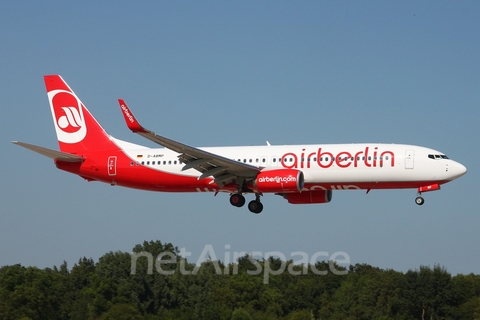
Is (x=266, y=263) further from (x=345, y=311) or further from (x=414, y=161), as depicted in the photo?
(x=414, y=161)

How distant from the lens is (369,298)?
4031 inches

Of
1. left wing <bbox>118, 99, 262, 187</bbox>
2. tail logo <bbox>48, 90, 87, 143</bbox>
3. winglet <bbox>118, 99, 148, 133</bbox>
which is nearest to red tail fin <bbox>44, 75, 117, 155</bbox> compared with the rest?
tail logo <bbox>48, 90, 87, 143</bbox>

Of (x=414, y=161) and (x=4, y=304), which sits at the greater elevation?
(x=414, y=161)

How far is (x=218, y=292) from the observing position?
104312 millimetres

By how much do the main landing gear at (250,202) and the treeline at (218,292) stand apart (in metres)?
31.7

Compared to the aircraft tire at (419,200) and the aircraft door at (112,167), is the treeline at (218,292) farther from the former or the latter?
the aircraft tire at (419,200)

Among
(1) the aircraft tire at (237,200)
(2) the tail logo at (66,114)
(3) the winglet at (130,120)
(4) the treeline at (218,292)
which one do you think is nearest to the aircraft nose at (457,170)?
(1) the aircraft tire at (237,200)

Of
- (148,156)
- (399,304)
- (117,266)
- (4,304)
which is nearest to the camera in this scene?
(148,156)

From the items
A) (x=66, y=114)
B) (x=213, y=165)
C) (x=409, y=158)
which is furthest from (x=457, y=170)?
(x=66, y=114)

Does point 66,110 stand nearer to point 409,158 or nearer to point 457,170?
point 409,158

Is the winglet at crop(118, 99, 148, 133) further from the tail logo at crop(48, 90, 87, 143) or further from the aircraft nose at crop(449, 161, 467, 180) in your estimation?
the aircraft nose at crop(449, 161, 467, 180)

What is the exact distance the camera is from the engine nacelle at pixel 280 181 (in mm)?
51562

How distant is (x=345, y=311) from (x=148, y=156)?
187 feet

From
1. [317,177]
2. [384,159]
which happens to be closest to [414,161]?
[384,159]
